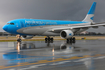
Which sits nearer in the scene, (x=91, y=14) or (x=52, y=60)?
(x=52, y=60)

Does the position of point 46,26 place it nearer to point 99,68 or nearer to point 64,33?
point 64,33

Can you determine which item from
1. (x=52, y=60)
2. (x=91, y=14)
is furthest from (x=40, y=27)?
(x=52, y=60)

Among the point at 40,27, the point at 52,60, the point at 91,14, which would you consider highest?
the point at 91,14

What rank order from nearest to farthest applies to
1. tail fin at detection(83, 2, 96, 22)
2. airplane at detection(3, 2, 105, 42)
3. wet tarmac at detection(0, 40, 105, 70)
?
wet tarmac at detection(0, 40, 105, 70), airplane at detection(3, 2, 105, 42), tail fin at detection(83, 2, 96, 22)

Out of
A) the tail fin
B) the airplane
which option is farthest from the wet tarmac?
the tail fin

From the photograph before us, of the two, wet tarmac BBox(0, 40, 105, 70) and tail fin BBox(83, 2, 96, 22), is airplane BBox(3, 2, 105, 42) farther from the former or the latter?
wet tarmac BBox(0, 40, 105, 70)

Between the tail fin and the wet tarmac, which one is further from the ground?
the tail fin

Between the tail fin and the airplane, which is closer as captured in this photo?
the airplane

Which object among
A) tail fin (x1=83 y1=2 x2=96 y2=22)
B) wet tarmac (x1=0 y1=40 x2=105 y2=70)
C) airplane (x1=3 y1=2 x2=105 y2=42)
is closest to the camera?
wet tarmac (x1=0 y1=40 x2=105 y2=70)

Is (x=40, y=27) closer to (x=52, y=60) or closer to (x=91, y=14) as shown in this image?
(x=91, y=14)

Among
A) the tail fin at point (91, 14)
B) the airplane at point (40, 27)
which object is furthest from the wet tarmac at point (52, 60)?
the tail fin at point (91, 14)

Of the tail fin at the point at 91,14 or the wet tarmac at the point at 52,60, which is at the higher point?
the tail fin at the point at 91,14

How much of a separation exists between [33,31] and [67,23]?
380 inches

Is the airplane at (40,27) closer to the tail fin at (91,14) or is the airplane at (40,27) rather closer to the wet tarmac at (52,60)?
the tail fin at (91,14)
